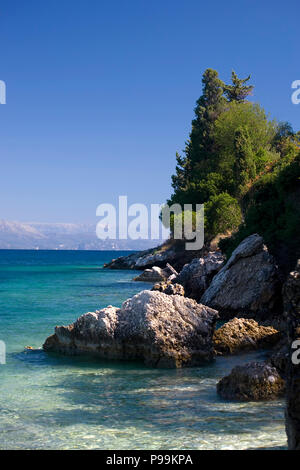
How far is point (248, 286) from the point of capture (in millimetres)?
23891

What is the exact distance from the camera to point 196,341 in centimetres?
1595

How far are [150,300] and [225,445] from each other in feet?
26.3

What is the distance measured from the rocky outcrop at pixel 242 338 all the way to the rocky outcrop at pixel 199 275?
1346 cm

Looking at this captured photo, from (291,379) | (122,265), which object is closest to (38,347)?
(291,379)

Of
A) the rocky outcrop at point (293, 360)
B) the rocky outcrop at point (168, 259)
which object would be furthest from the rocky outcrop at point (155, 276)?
the rocky outcrop at point (293, 360)

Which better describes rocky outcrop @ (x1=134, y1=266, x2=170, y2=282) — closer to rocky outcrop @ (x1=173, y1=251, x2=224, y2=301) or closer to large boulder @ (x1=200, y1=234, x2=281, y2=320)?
rocky outcrop @ (x1=173, y1=251, x2=224, y2=301)

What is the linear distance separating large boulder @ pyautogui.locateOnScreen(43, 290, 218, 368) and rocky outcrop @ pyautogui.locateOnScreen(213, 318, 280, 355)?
2.61 ft

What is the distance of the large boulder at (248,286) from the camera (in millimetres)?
22906

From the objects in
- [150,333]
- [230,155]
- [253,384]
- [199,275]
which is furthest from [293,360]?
[230,155]

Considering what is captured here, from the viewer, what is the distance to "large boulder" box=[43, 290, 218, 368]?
→ 15594mm

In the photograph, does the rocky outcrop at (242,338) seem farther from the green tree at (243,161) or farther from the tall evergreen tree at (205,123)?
the tall evergreen tree at (205,123)

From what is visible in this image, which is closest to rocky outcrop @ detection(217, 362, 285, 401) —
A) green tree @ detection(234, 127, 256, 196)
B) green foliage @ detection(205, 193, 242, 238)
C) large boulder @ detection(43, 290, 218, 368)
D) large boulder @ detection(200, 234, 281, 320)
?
large boulder @ detection(43, 290, 218, 368)

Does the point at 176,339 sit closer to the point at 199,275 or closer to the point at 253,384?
the point at 253,384

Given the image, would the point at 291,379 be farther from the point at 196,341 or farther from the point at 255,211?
the point at 255,211
